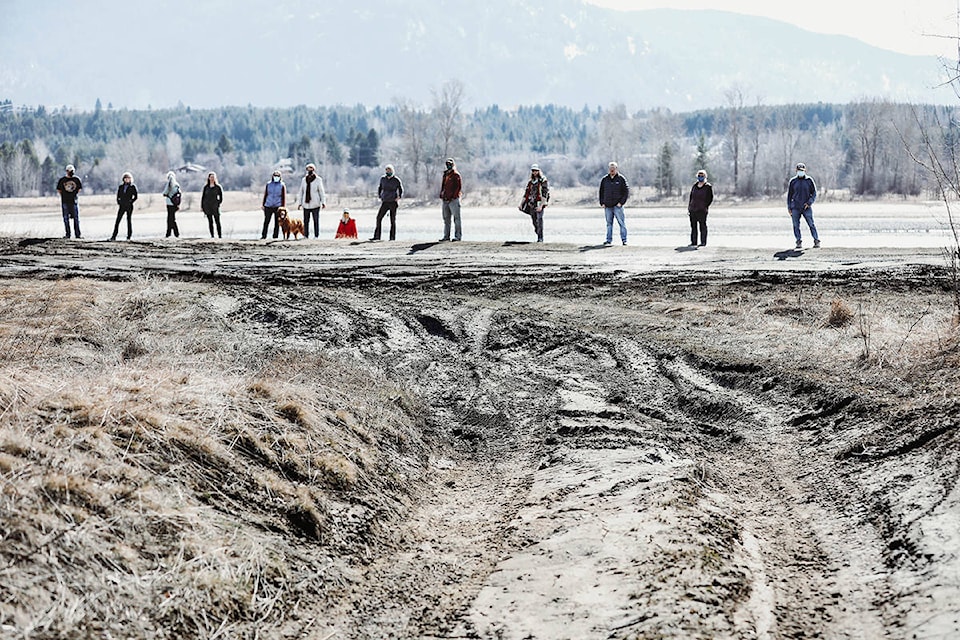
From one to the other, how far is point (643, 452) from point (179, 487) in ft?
12.1

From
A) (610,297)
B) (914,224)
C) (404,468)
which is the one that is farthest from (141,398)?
(914,224)

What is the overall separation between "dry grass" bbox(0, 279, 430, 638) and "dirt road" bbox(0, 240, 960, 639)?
0.16 meters

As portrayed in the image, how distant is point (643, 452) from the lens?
8.34 metres

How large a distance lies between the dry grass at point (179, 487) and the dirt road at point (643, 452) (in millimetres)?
158

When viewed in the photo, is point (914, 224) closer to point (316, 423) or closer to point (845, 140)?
point (316, 423)

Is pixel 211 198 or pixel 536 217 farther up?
pixel 211 198

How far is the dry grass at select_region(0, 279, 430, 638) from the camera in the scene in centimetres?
514

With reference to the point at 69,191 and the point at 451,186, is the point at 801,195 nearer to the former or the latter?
the point at 451,186

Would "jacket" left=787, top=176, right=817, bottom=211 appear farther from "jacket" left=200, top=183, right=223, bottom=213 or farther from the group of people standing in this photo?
"jacket" left=200, top=183, right=223, bottom=213

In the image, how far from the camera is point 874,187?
8550cm

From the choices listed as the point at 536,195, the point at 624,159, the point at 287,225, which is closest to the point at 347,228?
the point at 287,225

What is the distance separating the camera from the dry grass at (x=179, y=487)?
5137mm

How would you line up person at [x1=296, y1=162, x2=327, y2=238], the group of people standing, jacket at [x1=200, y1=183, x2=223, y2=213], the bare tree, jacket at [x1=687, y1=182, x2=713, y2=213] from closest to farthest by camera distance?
the group of people standing < jacket at [x1=687, y1=182, x2=713, y2=213] < person at [x1=296, y1=162, x2=327, y2=238] < jacket at [x1=200, y1=183, x2=223, y2=213] < the bare tree

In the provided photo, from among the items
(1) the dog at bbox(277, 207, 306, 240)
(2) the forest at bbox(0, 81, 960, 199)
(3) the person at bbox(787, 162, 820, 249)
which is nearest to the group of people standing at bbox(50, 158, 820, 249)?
(3) the person at bbox(787, 162, 820, 249)
